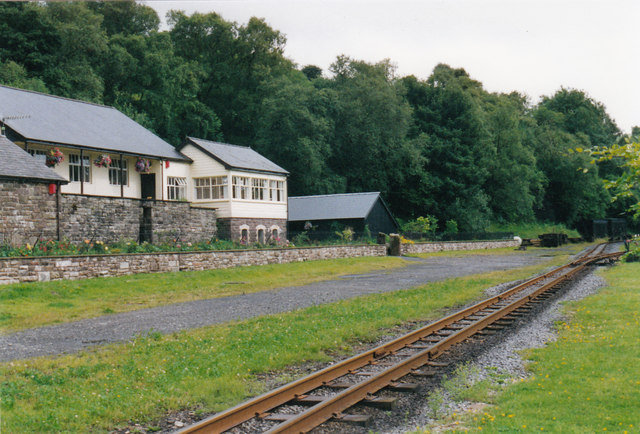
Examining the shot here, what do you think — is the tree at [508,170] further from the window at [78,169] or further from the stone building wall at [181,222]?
the window at [78,169]

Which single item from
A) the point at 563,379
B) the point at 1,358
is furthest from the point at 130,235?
the point at 563,379

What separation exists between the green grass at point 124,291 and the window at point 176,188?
13.3 m

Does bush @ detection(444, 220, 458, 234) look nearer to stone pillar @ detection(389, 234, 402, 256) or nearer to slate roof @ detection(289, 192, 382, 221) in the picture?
slate roof @ detection(289, 192, 382, 221)

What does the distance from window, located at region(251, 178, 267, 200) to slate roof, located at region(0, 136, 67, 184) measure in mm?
17508

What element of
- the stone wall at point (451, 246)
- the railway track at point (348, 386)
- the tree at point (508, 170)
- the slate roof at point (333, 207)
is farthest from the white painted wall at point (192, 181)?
the tree at point (508, 170)

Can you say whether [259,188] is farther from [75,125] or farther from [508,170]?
[508,170]

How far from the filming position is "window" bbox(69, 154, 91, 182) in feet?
107

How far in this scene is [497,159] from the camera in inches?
2933

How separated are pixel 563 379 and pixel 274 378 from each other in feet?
12.9

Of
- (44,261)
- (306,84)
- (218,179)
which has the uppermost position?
(306,84)

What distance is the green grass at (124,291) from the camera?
49.3ft

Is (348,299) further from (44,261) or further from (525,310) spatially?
(44,261)

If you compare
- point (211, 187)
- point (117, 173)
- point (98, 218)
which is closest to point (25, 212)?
point (98, 218)

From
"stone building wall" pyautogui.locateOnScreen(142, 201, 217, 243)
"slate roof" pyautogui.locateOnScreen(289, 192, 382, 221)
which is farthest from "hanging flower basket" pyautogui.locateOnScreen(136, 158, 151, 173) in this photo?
"slate roof" pyautogui.locateOnScreen(289, 192, 382, 221)
